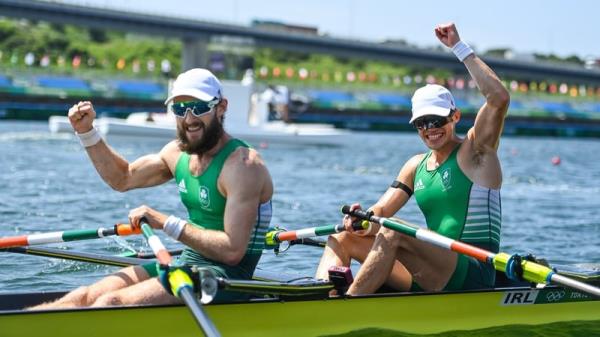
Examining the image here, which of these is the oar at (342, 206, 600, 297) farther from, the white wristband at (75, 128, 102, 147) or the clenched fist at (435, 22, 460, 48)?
the white wristband at (75, 128, 102, 147)

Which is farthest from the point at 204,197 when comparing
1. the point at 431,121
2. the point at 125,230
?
the point at 431,121

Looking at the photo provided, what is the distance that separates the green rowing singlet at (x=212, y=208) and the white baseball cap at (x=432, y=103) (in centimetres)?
149

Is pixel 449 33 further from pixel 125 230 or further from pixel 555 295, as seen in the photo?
pixel 125 230

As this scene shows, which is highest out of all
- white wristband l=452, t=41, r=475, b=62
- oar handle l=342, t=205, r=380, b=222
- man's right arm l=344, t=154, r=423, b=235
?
white wristband l=452, t=41, r=475, b=62

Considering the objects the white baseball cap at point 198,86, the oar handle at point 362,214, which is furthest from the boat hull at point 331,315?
the white baseball cap at point 198,86

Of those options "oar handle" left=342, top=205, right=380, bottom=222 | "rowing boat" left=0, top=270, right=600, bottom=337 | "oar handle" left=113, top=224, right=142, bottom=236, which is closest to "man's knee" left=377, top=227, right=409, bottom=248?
"oar handle" left=342, top=205, right=380, bottom=222

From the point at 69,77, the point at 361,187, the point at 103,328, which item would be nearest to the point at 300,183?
the point at 361,187

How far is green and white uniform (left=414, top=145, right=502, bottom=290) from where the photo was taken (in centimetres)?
739

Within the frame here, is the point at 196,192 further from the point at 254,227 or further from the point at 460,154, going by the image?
the point at 460,154

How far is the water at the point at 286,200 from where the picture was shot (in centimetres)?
1115

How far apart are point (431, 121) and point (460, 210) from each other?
2.26 ft

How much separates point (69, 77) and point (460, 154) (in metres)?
57.6

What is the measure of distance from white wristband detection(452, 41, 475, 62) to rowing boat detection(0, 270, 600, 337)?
174 cm

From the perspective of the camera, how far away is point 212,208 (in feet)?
21.2
